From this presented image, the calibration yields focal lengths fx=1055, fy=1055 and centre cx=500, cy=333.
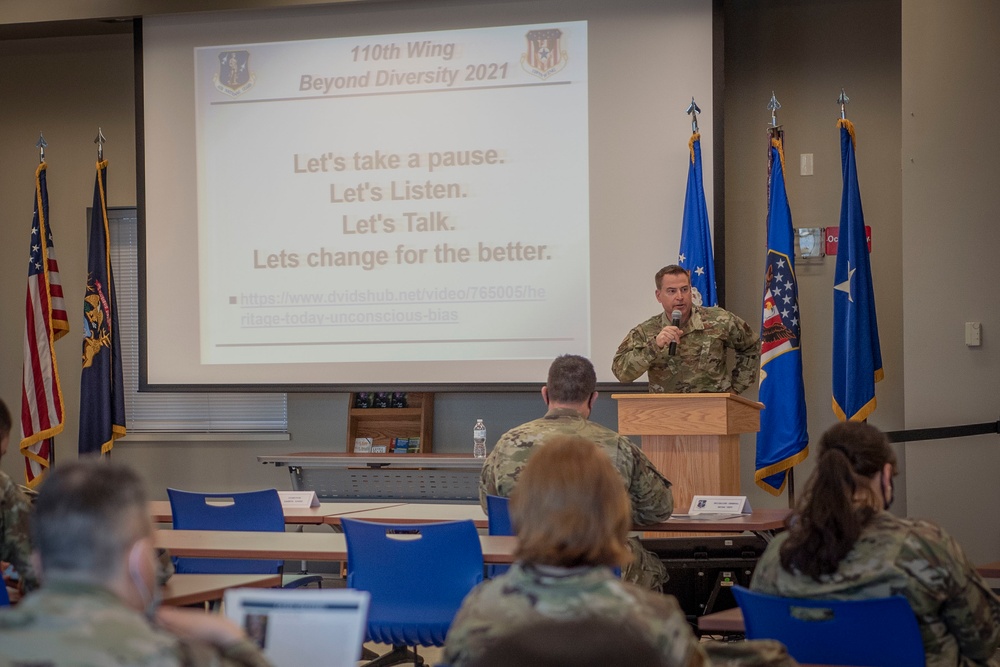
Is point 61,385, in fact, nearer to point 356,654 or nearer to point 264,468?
point 264,468

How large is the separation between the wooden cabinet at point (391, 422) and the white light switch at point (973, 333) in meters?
3.23

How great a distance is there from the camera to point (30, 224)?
761cm

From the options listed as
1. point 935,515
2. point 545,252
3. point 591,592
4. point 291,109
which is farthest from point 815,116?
point 591,592

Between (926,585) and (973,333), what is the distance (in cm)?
397

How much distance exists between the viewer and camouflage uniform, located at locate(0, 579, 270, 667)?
54.4 inches

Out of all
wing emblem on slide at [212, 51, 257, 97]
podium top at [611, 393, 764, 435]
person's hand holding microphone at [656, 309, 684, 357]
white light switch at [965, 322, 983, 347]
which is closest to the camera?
podium top at [611, 393, 764, 435]

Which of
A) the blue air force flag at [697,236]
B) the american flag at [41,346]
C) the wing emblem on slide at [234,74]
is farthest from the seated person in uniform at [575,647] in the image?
the american flag at [41,346]

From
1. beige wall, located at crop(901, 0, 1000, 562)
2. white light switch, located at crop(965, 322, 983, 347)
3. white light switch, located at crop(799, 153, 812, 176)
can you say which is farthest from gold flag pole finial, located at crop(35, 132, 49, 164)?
white light switch, located at crop(965, 322, 983, 347)

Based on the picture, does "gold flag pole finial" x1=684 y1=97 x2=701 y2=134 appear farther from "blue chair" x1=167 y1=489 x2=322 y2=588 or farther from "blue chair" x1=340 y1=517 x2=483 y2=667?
"blue chair" x1=340 y1=517 x2=483 y2=667

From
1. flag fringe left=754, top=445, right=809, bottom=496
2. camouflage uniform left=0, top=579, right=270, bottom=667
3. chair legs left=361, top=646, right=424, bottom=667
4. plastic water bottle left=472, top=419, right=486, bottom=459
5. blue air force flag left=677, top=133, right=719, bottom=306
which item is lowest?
chair legs left=361, top=646, right=424, bottom=667

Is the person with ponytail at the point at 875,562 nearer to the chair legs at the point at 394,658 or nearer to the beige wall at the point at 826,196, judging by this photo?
the chair legs at the point at 394,658

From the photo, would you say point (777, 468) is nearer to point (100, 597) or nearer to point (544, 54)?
point (544, 54)

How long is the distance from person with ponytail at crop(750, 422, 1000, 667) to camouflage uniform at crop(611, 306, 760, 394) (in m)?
3.03

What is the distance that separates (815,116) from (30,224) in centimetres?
548
